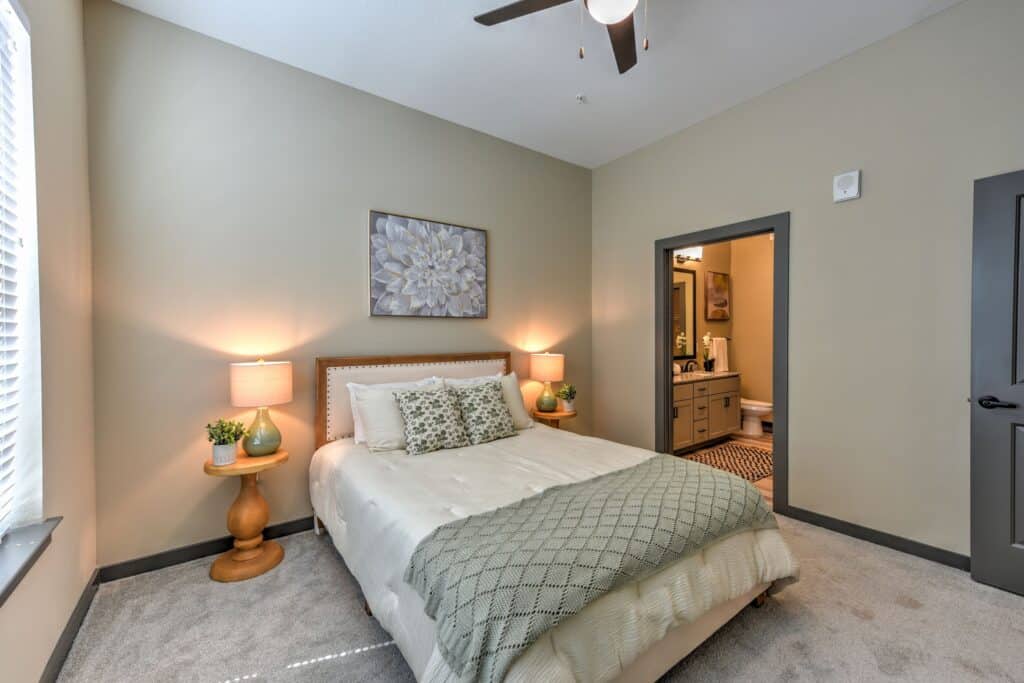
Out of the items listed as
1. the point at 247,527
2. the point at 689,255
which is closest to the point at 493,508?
the point at 247,527

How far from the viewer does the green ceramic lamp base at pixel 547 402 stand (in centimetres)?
371

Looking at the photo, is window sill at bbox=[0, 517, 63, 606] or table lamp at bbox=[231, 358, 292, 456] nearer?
window sill at bbox=[0, 517, 63, 606]

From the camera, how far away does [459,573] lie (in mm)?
1270

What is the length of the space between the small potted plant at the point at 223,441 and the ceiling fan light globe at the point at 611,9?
2.70m

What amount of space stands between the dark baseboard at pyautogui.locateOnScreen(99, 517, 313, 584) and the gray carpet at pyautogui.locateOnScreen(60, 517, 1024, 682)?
0.21 ft

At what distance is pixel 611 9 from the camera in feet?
5.81

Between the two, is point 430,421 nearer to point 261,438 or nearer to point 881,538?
point 261,438

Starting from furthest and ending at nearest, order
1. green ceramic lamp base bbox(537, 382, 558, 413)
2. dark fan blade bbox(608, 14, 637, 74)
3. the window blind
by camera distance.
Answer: green ceramic lamp base bbox(537, 382, 558, 413) → dark fan blade bbox(608, 14, 637, 74) → the window blind

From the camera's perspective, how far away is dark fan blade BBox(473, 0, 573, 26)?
6.07ft

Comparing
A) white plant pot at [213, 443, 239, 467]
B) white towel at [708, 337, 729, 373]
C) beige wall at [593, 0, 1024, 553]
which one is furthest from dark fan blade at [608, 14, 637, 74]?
white towel at [708, 337, 729, 373]

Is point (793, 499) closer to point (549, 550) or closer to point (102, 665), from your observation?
point (549, 550)

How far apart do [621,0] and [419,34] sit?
1304 mm

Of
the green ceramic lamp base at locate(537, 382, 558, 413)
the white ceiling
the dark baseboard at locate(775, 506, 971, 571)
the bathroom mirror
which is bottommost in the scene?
the dark baseboard at locate(775, 506, 971, 571)

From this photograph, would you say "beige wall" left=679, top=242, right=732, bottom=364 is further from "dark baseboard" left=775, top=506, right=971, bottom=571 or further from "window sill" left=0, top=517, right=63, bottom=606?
"window sill" left=0, top=517, right=63, bottom=606
